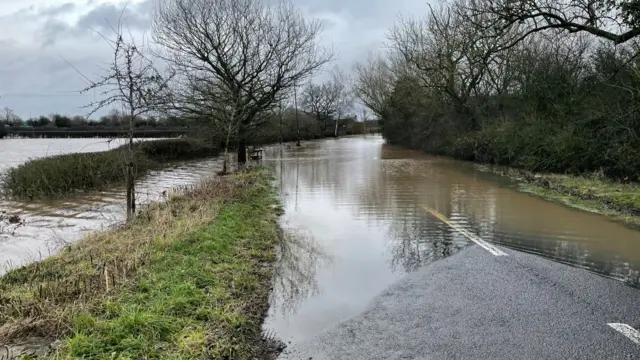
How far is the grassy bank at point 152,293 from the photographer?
14.2ft

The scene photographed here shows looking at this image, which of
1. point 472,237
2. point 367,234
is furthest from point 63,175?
point 472,237

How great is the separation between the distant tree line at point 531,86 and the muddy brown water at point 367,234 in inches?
145

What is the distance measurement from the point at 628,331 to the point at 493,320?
1.21 metres

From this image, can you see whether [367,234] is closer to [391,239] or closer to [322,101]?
[391,239]

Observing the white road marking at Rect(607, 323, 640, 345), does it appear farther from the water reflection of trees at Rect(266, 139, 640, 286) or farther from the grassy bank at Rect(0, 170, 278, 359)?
the grassy bank at Rect(0, 170, 278, 359)

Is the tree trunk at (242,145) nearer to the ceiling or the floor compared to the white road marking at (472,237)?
nearer to the ceiling

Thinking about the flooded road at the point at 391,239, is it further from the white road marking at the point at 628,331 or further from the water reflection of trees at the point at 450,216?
the white road marking at the point at 628,331

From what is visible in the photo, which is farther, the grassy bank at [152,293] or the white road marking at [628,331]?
the white road marking at [628,331]

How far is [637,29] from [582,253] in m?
7.56

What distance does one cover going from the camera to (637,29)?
12.2 meters

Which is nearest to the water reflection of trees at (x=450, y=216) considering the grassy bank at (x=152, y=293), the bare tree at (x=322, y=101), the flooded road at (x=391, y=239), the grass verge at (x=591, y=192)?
the flooded road at (x=391, y=239)

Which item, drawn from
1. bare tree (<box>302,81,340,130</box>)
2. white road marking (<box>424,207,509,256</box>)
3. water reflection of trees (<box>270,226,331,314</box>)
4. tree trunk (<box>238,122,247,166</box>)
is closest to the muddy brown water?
water reflection of trees (<box>270,226,331,314</box>)

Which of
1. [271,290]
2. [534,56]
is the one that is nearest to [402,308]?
[271,290]

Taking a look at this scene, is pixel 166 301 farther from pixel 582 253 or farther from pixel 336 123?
pixel 336 123
